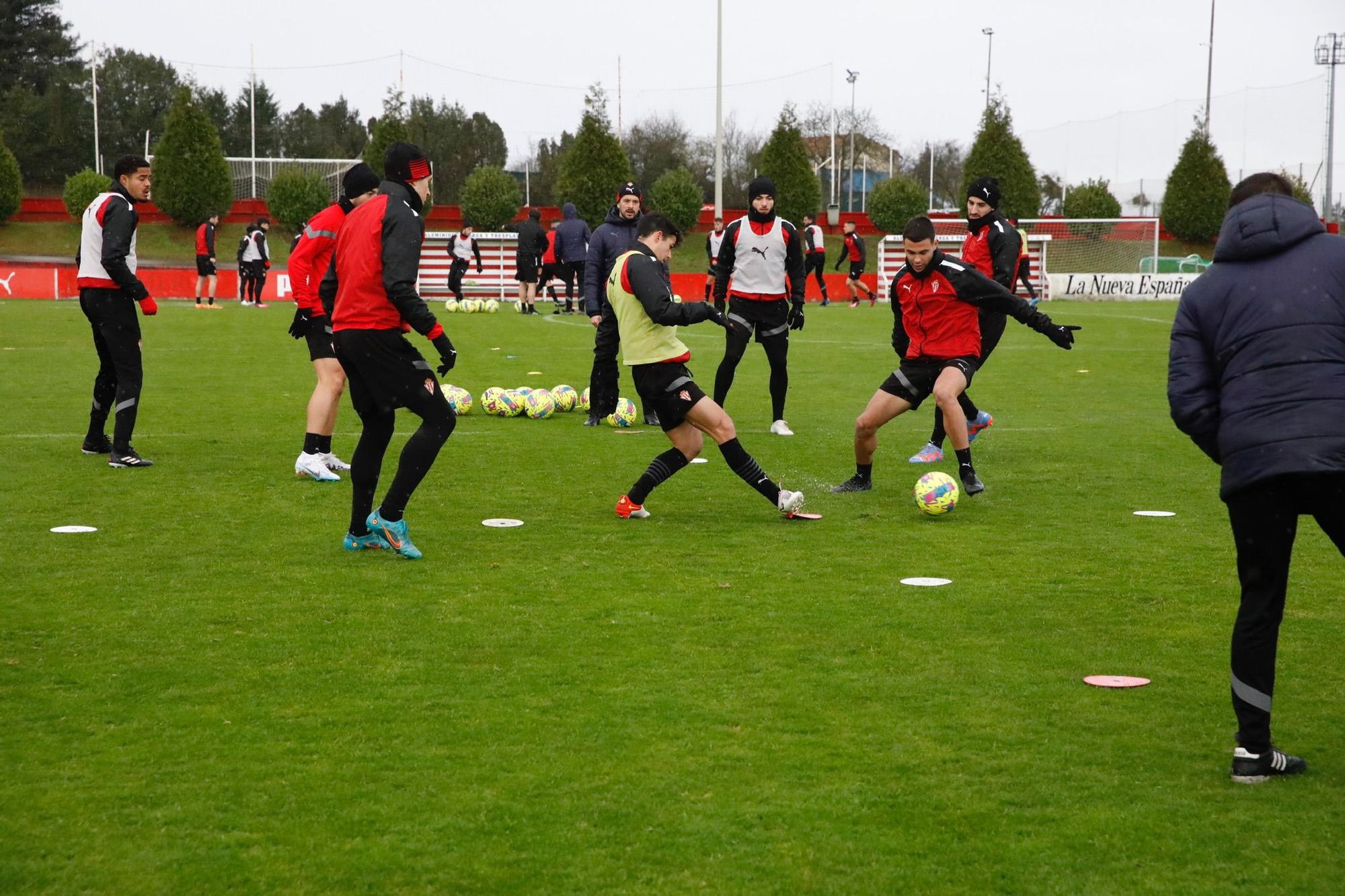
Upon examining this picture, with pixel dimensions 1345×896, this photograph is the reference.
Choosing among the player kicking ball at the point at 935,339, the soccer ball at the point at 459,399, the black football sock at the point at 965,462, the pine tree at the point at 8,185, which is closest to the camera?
the player kicking ball at the point at 935,339

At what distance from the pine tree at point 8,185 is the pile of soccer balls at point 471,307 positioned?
24.5 metres

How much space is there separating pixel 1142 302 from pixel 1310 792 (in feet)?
113

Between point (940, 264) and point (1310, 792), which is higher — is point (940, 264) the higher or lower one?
the higher one

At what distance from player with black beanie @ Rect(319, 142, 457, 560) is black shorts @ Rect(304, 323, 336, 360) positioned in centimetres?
225

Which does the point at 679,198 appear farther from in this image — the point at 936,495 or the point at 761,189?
the point at 936,495

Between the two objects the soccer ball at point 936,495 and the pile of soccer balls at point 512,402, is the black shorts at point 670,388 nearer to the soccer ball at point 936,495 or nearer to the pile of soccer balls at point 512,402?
the soccer ball at point 936,495

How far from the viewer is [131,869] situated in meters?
3.49

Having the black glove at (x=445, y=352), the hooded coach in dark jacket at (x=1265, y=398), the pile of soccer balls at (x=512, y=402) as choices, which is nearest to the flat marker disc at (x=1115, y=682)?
the hooded coach in dark jacket at (x=1265, y=398)

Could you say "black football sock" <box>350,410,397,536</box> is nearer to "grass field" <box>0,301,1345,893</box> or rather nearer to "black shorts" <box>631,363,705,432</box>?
"grass field" <box>0,301,1345,893</box>

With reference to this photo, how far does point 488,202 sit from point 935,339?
136 feet

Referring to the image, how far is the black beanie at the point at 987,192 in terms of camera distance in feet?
33.9

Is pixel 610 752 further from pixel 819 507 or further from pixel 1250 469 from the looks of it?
pixel 819 507

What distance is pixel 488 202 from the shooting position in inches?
1923

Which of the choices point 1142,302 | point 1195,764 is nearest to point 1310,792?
point 1195,764
